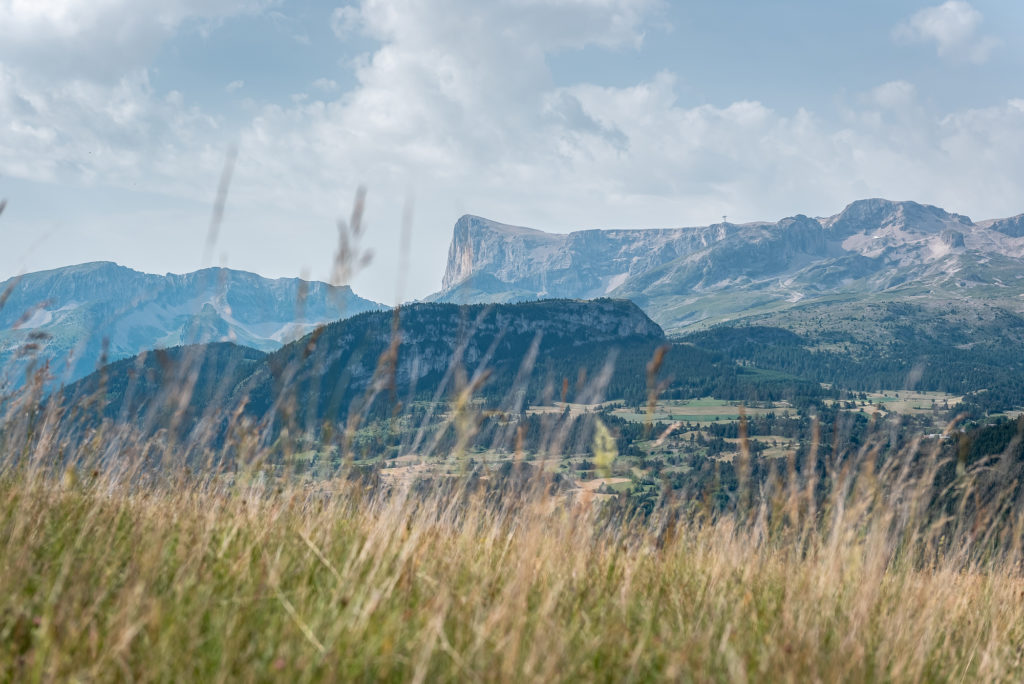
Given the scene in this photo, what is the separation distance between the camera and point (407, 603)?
3195 mm

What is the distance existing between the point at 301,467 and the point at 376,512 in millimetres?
761

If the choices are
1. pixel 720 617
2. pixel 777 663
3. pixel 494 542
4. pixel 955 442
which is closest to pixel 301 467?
pixel 494 542

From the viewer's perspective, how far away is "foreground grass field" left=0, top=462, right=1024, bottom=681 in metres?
2.47

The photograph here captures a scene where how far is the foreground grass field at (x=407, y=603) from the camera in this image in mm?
2475

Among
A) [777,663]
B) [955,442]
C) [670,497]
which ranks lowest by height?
[777,663]

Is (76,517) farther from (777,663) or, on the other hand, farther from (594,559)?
(777,663)

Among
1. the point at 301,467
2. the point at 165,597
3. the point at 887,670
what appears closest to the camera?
the point at 165,597

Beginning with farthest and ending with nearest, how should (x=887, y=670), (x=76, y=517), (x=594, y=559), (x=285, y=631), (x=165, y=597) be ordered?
(x=594, y=559) → (x=76, y=517) → (x=887, y=670) → (x=165, y=597) → (x=285, y=631)

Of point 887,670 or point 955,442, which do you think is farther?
A: point 955,442

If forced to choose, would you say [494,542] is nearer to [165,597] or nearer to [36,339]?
[165,597]

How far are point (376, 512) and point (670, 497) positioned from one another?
2434mm

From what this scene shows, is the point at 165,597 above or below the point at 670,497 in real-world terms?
below

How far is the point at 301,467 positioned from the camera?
209 inches

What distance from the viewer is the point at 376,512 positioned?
5.66 meters
